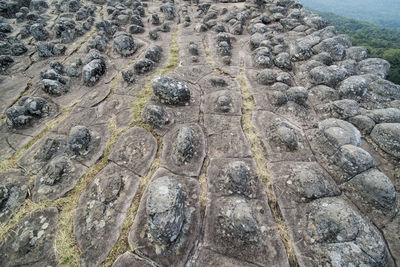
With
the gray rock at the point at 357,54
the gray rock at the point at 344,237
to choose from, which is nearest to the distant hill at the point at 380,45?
the gray rock at the point at 357,54

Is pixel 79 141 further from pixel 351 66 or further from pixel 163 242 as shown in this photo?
pixel 351 66

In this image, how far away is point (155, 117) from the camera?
3719 millimetres

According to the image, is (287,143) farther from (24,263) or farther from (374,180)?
(24,263)

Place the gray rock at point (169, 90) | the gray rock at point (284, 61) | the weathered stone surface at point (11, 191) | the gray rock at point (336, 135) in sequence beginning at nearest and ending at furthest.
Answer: the weathered stone surface at point (11, 191)
the gray rock at point (336, 135)
the gray rock at point (169, 90)
the gray rock at point (284, 61)

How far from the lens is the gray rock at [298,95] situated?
167 inches

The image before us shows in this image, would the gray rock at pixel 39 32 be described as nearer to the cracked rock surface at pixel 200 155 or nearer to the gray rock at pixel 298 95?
the cracked rock surface at pixel 200 155

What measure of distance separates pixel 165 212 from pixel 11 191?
2.43 metres

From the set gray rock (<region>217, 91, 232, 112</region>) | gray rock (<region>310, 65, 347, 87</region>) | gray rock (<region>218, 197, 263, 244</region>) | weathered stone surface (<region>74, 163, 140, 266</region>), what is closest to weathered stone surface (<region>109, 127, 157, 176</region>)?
weathered stone surface (<region>74, 163, 140, 266</region>)

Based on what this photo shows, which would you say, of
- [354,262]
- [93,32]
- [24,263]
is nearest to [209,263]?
[354,262]

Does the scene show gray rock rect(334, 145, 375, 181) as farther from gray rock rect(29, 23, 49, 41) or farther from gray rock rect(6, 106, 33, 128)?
gray rock rect(29, 23, 49, 41)

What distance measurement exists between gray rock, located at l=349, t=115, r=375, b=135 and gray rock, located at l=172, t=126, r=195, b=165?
306 centimetres

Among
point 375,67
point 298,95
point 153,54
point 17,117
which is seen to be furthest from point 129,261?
point 375,67

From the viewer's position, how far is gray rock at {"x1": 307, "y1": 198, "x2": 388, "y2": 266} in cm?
225

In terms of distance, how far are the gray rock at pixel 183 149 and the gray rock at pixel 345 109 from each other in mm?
2935
